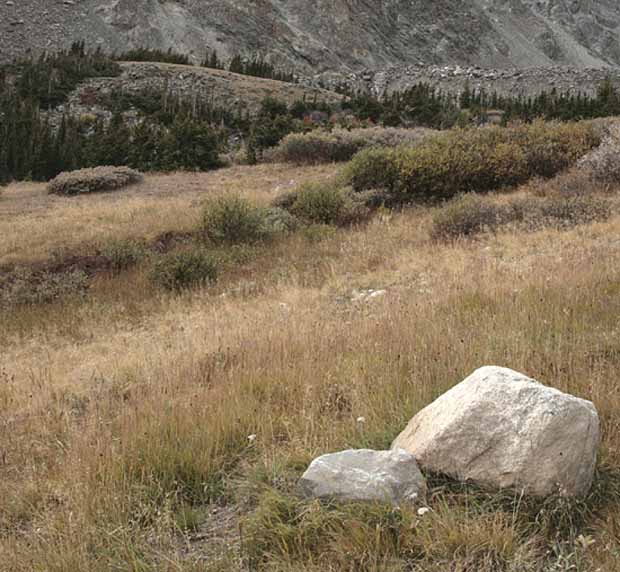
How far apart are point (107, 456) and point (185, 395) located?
1128mm

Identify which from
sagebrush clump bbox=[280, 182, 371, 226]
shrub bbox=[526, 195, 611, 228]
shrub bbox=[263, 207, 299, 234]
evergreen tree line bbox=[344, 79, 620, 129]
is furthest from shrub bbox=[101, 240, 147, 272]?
evergreen tree line bbox=[344, 79, 620, 129]

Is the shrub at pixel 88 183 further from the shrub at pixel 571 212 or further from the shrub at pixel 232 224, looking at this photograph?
the shrub at pixel 571 212

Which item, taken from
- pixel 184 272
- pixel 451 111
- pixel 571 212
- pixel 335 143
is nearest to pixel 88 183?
pixel 335 143

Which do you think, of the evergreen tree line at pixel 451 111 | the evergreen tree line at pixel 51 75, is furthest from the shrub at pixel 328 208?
the evergreen tree line at pixel 51 75

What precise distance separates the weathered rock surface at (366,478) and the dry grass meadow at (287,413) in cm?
8

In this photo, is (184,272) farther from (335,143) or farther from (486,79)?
(486,79)

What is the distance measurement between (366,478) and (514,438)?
678 mm

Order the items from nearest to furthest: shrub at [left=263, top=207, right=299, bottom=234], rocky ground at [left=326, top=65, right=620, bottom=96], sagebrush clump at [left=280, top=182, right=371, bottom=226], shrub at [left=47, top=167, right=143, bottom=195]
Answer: shrub at [left=263, top=207, right=299, bottom=234], sagebrush clump at [left=280, top=182, right=371, bottom=226], shrub at [left=47, top=167, right=143, bottom=195], rocky ground at [left=326, top=65, right=620, bottom=96]

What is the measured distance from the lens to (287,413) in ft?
12.9

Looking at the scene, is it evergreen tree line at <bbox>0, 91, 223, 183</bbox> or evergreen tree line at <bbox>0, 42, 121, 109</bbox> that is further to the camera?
evergreen tree line at <bbox>0, 42, 121, 109</bbox>

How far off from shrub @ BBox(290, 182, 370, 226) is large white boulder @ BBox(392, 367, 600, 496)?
39.2 feet

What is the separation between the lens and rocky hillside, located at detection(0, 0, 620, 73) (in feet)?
232

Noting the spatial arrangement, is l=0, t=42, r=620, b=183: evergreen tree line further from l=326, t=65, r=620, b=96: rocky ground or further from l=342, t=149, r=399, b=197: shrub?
l=326, t=65, r=620, b=96: rocky ground

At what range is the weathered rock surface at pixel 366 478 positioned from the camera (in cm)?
258
